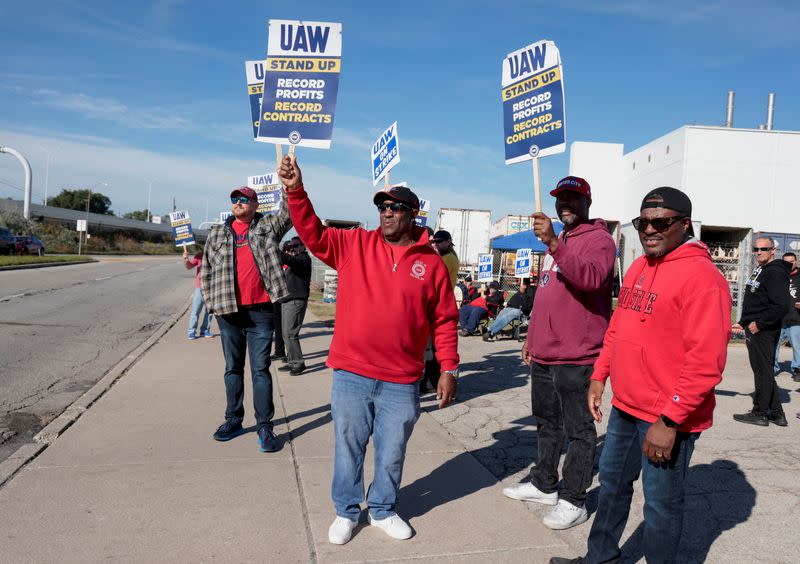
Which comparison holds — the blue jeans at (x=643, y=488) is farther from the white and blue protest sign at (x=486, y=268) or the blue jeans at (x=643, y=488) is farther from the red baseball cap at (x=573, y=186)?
the white and blue protest sign at (x=486, y=268)

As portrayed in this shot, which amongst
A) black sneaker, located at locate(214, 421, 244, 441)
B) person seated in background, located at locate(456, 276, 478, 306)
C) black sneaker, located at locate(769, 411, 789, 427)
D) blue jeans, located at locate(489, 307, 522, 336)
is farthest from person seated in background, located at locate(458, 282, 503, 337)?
black sneaker, located at locate(214, 421, 244, 441)

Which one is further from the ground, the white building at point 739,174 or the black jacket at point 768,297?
the white building at point 739,174

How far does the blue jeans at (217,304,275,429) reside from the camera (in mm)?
5047

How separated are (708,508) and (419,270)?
2662mm

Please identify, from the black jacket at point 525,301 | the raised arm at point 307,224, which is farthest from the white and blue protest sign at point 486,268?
the raised arm at point 307,224

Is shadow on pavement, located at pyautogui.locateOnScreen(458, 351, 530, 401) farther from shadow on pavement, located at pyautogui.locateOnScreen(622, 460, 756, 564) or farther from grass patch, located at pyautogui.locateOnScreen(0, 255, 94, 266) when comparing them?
grass patch, located at pyautogui.locateOnScreen(0, 255, 94, 266)

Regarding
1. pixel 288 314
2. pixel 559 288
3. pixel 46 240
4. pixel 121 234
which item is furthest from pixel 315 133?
pixel 121 234

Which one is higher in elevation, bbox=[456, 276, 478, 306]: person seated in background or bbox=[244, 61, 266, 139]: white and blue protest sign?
bbox=[244, 61, 266, 139]: white and blue protest sign

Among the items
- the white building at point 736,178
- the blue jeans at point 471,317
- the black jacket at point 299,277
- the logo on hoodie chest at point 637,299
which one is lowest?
the blue jeans at point 471,317

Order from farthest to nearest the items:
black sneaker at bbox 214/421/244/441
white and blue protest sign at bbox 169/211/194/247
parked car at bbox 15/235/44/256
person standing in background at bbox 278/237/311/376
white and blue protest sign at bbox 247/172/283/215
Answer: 1. parked car at bbox 15/235/44/256
2. white and blue protest sign at bbox 169/211/194/247
3. white and blue protest sign at bbox 247/172/283/215
4. person standing in background at bbox 278/237/311/376
5. black sneaker at bbox 214/421/244/441

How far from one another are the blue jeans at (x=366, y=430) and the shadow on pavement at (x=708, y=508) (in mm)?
1428

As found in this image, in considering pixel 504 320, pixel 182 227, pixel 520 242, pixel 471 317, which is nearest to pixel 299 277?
pixel 504 320

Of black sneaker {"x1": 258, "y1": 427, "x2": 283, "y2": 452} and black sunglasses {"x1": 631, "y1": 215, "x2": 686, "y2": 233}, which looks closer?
black sunglasses {"x1": 631, "y1": 215, "x2": 686, "y2": 233}

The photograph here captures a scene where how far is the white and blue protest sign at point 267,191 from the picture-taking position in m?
10.8
